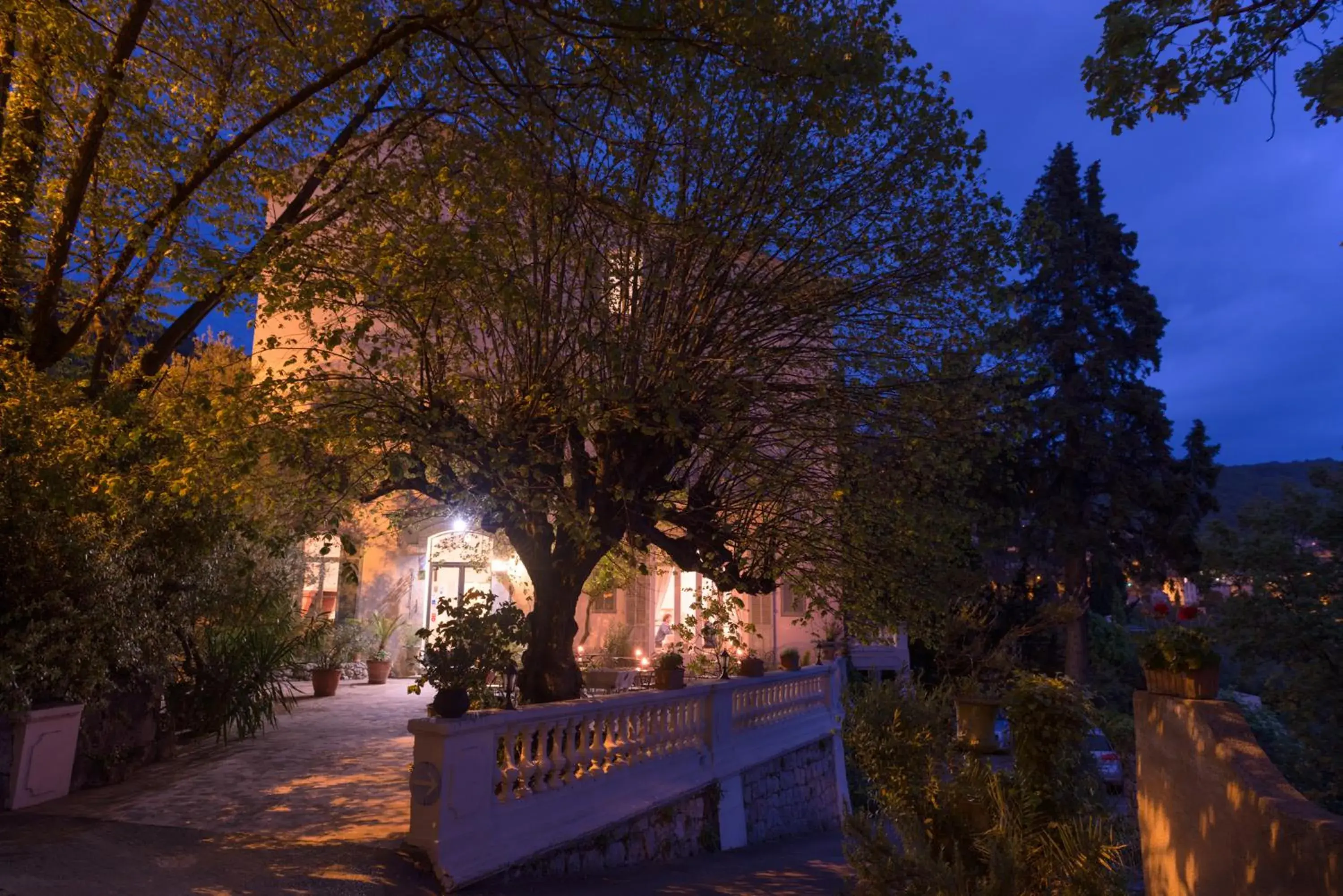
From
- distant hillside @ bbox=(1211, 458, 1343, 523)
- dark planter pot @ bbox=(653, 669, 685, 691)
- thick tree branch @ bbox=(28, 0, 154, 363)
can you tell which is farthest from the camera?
distant hillside @ bbox=(1211, 458, 1343, 523)

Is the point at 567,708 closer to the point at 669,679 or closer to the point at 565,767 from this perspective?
the point at 565,767

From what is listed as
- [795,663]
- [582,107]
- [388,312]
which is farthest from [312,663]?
[582,107]

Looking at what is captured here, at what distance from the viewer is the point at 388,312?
8.60 meters

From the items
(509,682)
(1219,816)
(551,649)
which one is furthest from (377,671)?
(1219,816)

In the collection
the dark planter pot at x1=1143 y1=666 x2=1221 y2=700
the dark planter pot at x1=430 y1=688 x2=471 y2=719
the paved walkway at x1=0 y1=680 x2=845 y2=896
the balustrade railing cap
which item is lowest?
the paved walkway at x1=0 y1=680 x2=845 y2=896

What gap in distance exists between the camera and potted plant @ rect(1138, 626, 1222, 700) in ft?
17.4

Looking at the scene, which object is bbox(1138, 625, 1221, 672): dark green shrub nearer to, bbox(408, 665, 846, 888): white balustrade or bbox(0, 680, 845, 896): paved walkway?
bbox(0, 680, 845, 896): paved walkway

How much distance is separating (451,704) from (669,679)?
4311 mm

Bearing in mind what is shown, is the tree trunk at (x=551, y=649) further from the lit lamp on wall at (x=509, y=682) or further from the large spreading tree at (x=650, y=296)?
the lit lamp on wall at (x=509, y=682)

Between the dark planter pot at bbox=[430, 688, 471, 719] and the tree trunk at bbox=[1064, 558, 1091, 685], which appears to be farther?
the tree trunk at bbox=[1064, 558, 1091, 685]

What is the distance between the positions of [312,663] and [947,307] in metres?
13.9

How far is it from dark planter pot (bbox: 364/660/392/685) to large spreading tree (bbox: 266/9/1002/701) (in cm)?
937

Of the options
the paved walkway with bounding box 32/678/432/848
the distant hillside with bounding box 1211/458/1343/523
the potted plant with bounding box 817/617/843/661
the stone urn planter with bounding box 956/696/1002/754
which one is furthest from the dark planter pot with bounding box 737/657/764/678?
the distant hillside with bounding box 1211/458/1343/523

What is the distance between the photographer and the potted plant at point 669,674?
33.3 feet
